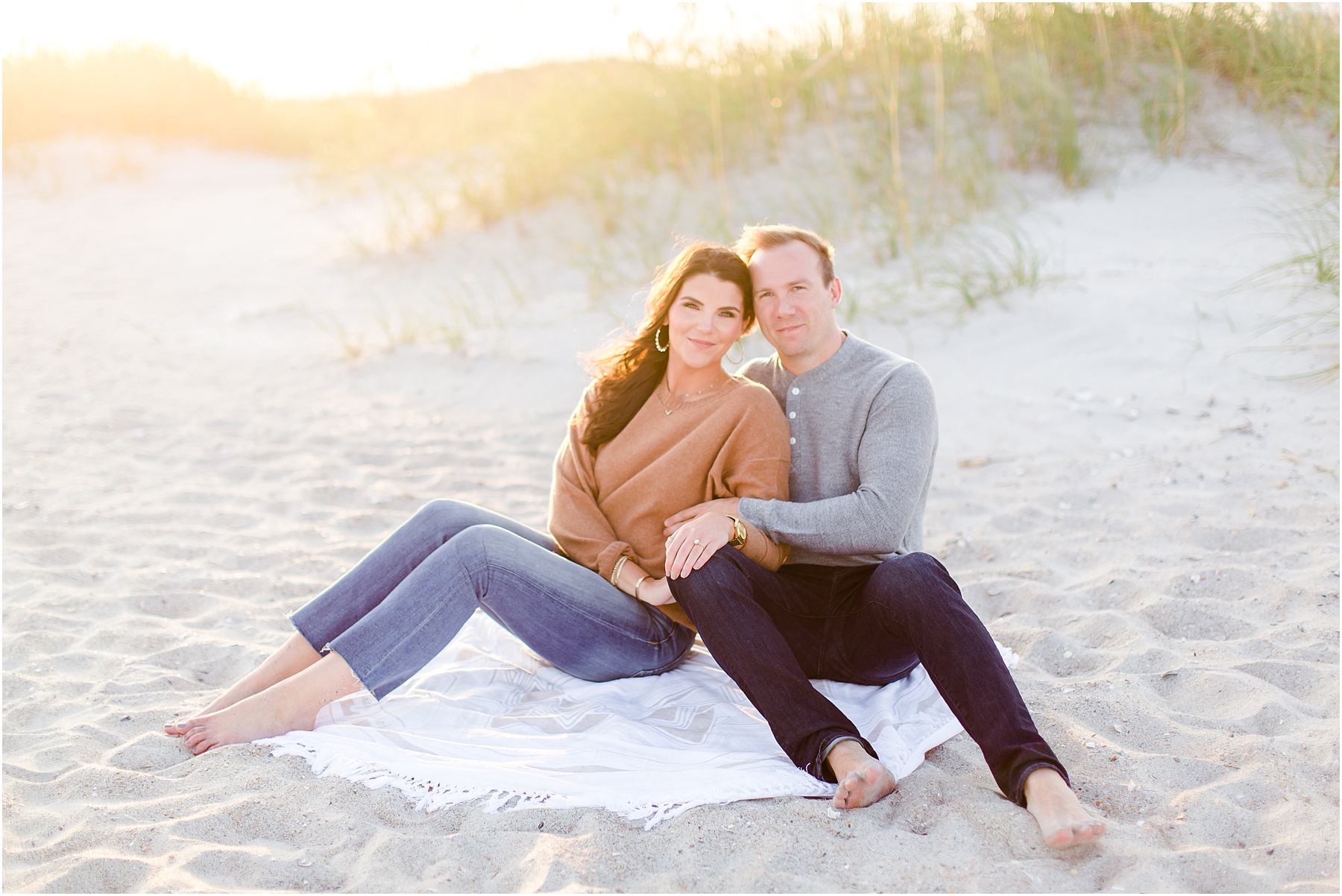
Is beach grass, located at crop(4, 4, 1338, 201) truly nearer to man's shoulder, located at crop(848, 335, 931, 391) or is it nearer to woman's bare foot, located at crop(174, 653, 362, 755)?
man's shoulder, located at crop(848, 335, 931, 391)

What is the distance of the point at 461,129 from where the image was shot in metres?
10.6

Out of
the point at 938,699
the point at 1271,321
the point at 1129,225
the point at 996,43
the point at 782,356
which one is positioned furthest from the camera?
the point at 996,43

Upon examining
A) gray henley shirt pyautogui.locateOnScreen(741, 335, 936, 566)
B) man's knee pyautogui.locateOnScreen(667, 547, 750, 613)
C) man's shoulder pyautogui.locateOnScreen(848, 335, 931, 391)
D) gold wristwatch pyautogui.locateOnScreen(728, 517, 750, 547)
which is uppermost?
man's shoulder pyautogui.locateOnScreen(848, 335, 931, 391)

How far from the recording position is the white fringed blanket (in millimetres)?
2338

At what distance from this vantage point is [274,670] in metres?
2.77

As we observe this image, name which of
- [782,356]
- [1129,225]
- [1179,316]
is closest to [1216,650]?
[782,356]

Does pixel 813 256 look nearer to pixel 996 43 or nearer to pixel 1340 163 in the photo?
pixel 1340 163

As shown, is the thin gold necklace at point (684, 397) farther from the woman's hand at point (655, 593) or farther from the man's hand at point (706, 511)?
the woman's hand at point (655, 593)

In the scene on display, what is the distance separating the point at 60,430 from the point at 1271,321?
6188 mm

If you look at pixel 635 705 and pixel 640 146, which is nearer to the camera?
pixel 635 705

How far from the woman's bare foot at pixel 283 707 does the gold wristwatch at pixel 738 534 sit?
1.06 m

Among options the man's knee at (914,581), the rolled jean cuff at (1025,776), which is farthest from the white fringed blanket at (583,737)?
the man's knee at (914,581)

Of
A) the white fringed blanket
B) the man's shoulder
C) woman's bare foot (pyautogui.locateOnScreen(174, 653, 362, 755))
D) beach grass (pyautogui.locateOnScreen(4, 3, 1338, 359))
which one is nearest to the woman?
woman's bare foot (pyautogui.locateOnScreen(174, 653, 362, 755))

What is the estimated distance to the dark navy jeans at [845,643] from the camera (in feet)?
7.29
